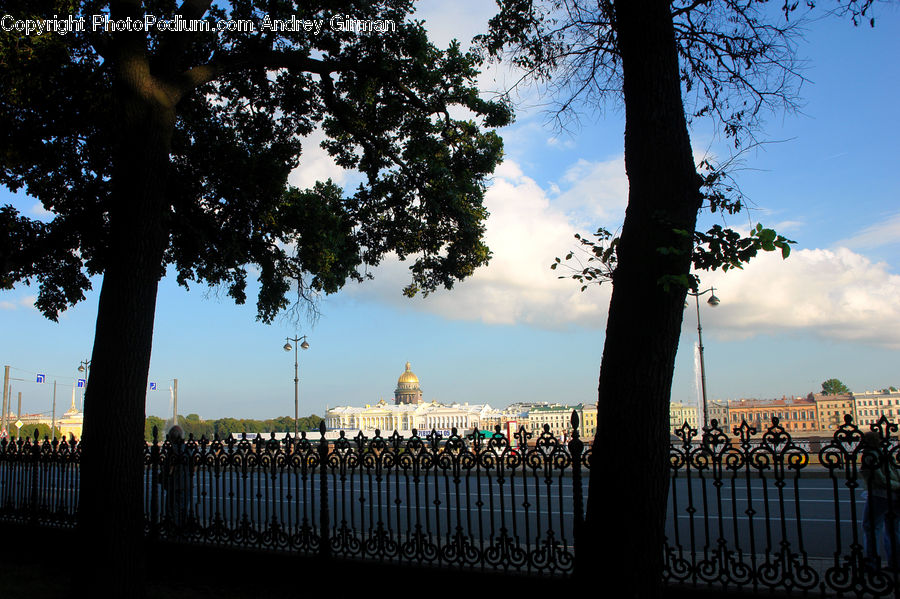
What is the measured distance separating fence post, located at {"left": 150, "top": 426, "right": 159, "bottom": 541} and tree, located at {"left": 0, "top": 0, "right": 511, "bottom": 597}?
8.13ft

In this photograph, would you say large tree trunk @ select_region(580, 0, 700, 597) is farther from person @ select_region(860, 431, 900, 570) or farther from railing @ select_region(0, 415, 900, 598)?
person @ select_region(860, 431, 900, 570)

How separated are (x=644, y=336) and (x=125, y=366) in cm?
546

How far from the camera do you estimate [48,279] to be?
12.7 m

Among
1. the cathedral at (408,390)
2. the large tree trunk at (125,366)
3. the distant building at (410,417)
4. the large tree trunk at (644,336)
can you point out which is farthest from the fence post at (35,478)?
the cathedral at (408,390)

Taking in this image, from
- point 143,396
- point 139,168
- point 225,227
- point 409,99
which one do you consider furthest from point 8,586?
point 409,99

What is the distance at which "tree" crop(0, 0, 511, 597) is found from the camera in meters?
7.98

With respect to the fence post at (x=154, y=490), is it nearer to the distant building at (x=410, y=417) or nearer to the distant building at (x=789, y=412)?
the distant building at (x=789, y=412)

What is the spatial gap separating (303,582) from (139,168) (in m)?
5.04

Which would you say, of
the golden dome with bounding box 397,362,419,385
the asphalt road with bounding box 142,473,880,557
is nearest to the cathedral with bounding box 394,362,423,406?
the golden dome with bounding box 397,362,419,385

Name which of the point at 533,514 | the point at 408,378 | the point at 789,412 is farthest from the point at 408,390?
the point at 533,514

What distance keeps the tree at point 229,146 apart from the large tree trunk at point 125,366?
0.11 ft

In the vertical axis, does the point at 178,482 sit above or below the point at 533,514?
above

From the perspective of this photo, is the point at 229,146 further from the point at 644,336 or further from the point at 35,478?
the point at 644,336

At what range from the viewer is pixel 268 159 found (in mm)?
11906
